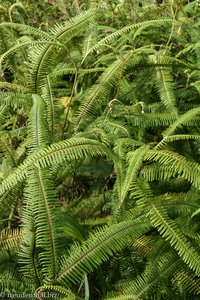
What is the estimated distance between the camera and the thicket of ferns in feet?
5.86

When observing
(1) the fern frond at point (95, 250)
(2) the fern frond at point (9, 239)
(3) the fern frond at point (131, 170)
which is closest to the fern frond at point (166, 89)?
(3) the fern frond at point (131, 170)

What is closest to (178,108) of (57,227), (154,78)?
(154,78)

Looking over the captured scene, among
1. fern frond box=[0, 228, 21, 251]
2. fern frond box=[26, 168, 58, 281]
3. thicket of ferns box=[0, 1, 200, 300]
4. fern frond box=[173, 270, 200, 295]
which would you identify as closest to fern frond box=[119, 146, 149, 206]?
thicket of ferns box=[0, 1, 200, 300]

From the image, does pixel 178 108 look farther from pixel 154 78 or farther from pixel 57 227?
pixel 57 227

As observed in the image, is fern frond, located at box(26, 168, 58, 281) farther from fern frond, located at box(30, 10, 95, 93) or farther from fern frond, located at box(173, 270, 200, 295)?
fern frond, located at box(30, 10, 95, 93)

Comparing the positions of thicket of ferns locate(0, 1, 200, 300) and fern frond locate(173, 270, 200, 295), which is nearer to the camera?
thicket of ferns locate(0, 1, 200, 300)

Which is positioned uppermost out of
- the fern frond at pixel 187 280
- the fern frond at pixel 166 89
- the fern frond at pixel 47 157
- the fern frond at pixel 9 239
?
the fern frond at pixel 166 89

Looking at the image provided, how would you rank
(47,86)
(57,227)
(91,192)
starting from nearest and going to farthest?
(57,227)
(47,86)
(91,192)

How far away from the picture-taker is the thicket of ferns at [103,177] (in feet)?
5.86

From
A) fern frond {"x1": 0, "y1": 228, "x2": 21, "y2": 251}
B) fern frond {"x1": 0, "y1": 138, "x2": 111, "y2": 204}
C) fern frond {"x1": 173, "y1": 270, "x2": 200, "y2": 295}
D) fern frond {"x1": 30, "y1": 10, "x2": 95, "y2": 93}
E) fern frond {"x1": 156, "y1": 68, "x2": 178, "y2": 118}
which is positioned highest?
fern frond {"x1": 30, "y1": 10, "x2": 95, "y2": 93}

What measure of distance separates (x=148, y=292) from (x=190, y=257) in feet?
0.77

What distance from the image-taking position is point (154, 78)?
265cm

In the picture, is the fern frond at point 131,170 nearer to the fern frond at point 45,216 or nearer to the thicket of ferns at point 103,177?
the thicket of ferns at point 103,177

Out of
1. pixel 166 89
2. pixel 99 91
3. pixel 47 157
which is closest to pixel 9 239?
pixel 47 157
